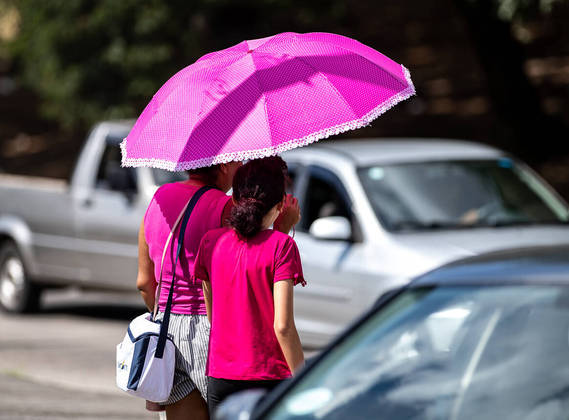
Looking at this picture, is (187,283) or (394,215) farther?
(394,215)

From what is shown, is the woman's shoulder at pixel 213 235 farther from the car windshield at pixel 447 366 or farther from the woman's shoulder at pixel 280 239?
the car windshield at pixel 447 366

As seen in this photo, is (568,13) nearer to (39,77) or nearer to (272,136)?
(39,77)

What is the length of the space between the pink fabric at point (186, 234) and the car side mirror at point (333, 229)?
13.0 feet

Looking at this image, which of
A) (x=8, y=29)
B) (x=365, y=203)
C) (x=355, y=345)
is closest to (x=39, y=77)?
(x=8, y=29)

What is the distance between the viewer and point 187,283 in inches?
167

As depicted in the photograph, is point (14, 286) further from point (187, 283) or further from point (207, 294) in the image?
point (207, 294)

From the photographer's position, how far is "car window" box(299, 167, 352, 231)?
8766mm

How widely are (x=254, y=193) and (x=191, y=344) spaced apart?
656 millimetres

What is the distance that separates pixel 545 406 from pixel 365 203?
5318 mm

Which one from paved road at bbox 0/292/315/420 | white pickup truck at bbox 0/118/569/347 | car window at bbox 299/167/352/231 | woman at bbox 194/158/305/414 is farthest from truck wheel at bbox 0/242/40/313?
woman at bbox 194/158/305/414

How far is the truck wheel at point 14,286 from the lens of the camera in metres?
12.3

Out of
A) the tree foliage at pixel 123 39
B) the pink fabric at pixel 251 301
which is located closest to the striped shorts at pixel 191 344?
the pink fabric at pixel 251 301

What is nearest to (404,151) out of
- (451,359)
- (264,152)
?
(264,152)

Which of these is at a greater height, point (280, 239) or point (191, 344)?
point (280, 239)
